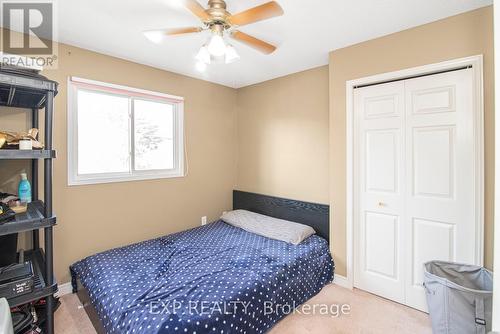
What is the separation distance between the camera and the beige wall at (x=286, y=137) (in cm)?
286

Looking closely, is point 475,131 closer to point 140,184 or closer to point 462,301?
point 462,301

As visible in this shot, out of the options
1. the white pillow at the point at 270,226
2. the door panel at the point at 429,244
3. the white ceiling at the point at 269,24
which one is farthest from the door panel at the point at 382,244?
the white ceiling at the point at 269,24

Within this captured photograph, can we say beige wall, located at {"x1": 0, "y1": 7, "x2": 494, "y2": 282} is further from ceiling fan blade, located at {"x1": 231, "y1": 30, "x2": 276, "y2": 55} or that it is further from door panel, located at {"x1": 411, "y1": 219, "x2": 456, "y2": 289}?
ceiling fan blade, located at {"x1": 231, "y1": 30, "x2": 276, "y2": 55}

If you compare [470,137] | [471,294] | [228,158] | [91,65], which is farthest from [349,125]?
[91,65]

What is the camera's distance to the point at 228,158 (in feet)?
12.1

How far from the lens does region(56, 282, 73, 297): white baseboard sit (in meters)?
2.25

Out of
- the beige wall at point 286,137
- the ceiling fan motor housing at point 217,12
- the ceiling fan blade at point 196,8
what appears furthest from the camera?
the beige wall at point 286,137

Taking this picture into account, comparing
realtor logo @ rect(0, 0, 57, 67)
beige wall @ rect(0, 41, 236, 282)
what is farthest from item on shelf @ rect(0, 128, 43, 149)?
realtor logo @ rect(0, 0, 57, 67)

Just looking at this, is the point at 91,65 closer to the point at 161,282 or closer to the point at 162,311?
the point at 161,282

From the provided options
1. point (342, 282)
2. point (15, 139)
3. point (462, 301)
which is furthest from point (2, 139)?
point (462, 301)

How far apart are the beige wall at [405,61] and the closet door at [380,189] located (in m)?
0.14

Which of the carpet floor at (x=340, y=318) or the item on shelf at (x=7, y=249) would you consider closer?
the item on shelf at (x=7, y=249)

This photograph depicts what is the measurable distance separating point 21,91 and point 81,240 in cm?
142

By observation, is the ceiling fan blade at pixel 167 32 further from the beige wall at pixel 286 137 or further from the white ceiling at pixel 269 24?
the beige wall at pixel 286 137
